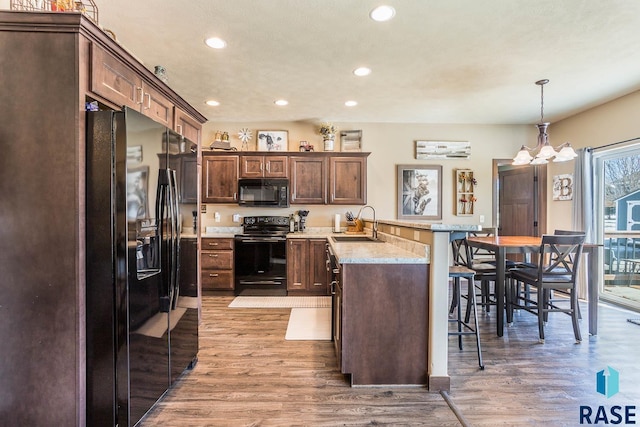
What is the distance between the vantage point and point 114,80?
5.81 ft

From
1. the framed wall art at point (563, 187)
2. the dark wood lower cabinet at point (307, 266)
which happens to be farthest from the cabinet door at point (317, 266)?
the framed wall art at point (563, 187)

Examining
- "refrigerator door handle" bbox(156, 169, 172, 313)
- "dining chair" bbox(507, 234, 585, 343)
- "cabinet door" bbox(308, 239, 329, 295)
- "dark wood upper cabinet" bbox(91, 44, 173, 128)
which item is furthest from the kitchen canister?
"refrigerator door handle" bbox(156, 169, 172, 313)

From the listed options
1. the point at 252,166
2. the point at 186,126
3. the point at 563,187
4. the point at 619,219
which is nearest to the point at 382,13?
the point at 186,126

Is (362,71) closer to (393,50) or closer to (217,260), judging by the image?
(393,50)

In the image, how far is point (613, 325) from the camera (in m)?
3.28

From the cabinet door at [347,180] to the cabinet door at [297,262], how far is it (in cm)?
86

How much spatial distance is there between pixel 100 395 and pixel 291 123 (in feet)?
14.3

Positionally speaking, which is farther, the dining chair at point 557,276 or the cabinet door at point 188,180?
the dining chair at point 557,276

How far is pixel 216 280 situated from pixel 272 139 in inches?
93.5

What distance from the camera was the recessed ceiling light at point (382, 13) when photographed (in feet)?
7.21

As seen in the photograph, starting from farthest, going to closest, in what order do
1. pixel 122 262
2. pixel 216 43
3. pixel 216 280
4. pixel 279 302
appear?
1. pixel 216 280
2. pixel 279 302
3. pixel 216 43
4. pixel 122 262

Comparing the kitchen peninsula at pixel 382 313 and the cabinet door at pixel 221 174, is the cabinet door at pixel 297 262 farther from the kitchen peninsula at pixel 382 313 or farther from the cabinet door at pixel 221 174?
the kitchen peninsula at pixel 382 313

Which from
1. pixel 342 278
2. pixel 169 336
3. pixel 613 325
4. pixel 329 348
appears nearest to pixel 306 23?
pixel 342 278

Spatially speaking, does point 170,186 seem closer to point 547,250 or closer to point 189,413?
point 189,413
